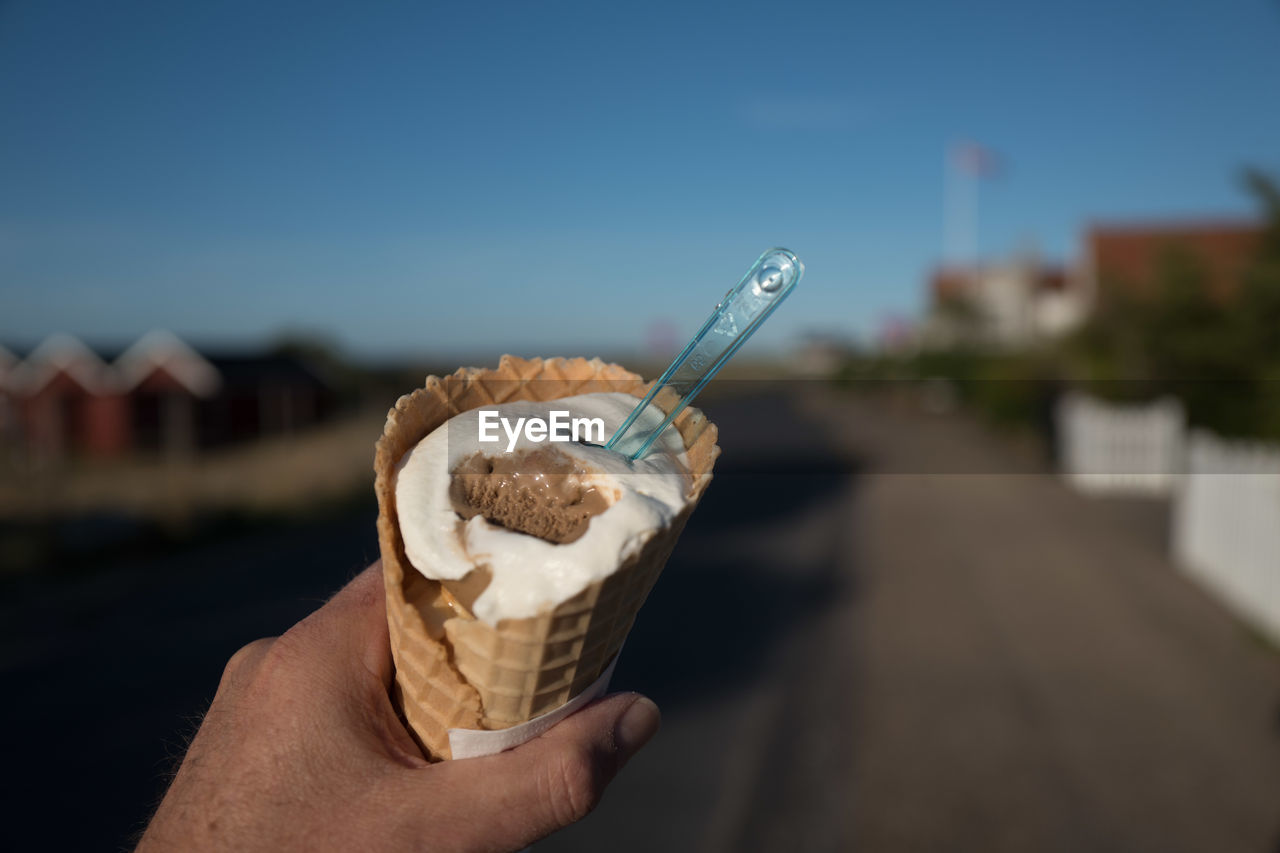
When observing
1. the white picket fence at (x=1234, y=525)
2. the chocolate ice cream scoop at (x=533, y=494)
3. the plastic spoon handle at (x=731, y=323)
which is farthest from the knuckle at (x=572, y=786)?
the white picket fence at (x=1234, y=525)

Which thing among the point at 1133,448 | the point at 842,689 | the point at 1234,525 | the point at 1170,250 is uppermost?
the point at 1170,250

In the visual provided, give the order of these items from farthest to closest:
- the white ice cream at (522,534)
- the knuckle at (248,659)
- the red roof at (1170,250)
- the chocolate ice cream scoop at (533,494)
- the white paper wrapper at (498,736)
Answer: the red roof at (1170,250)
the knuckle at (248,659)
the white paper wrapper at (498,736)
the chocolate ice cream scoop at (533,494)
the white ice cream at (522,534)

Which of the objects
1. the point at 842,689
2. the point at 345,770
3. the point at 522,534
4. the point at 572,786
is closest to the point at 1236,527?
the point at 842,689

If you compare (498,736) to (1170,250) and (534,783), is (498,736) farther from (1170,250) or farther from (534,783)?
(1170,250)

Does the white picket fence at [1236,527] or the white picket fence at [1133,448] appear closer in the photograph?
the white picket fence at [1236,527]

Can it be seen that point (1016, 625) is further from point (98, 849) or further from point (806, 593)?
point (98, 849)

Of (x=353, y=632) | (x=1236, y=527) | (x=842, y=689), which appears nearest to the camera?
(x=353, y=632)

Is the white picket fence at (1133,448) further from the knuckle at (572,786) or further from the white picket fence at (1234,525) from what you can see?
the knuckle at (572,786)

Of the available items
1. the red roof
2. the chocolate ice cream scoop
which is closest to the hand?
the chocolate ice cream scoop
